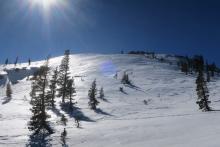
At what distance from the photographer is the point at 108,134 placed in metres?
32.2

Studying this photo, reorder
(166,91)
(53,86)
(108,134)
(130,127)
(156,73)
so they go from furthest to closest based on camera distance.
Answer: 1. (156,73)
2. (166,91)
3. (53,86)
4. (130,127)
5. (108,134)

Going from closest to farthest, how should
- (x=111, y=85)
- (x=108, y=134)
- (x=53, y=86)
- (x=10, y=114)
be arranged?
(x=108, y=134) < (x=10, y=114) < (x=53, y=86) < (x=111, y=85)

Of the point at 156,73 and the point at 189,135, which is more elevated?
the point at 156,73

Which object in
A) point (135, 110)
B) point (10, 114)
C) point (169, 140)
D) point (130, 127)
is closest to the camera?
point (169, 140)

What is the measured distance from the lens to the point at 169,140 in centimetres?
2575

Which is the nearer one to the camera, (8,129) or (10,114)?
(8,129)

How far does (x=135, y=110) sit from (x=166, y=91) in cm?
3308

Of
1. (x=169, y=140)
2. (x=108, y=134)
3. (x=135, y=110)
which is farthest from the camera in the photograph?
(x=135, y=110)

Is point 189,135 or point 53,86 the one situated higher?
point 53,86

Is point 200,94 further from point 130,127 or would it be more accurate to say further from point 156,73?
point 156,73

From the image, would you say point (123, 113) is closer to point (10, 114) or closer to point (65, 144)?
point (10, 114)

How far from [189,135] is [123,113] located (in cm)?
2800

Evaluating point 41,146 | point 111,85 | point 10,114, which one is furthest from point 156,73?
point 41,146

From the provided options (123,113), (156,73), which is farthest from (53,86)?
(156,73)
